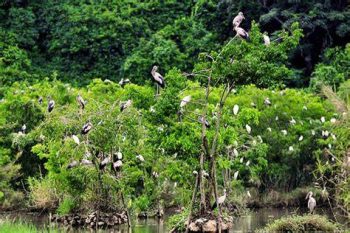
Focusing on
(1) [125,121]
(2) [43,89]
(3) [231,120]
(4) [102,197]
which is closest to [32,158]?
(2) [43,89]

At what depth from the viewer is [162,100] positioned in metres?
18.2

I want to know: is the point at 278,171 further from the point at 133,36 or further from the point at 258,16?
the point at 133,36

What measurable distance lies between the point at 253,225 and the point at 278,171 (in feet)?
22.6

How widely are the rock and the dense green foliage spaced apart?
4.61 ft

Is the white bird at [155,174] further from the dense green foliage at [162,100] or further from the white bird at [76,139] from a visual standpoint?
the white bird at [76,139]

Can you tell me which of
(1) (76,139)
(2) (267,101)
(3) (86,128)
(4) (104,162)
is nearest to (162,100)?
(3) (86,128)

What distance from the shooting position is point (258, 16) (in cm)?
3856

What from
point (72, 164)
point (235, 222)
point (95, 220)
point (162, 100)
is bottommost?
point (235, 222)

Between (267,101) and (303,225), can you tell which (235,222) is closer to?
(303,225)

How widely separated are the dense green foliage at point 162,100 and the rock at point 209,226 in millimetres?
1405

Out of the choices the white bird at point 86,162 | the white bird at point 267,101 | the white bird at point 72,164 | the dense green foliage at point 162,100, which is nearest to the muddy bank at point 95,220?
the dense green foliage at point 162,100

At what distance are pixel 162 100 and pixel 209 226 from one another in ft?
10.1

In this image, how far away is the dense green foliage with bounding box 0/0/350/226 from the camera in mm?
18484

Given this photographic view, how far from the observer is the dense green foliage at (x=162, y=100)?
60.6 ft
